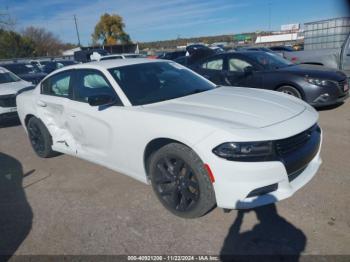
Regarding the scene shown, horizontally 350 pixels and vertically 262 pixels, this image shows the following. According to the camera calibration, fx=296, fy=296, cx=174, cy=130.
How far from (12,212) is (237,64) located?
5691 millimetres

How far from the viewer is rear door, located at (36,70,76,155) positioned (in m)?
4.21

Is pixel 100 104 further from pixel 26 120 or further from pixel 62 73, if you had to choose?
pixel 26 120

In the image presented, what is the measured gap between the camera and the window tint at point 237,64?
23.4ft

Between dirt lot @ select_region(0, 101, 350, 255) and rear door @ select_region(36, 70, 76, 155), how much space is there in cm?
55

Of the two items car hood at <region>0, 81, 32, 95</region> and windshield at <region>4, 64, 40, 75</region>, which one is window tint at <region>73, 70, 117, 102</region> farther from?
windshield at <region>4, 64, 40, 75</region>

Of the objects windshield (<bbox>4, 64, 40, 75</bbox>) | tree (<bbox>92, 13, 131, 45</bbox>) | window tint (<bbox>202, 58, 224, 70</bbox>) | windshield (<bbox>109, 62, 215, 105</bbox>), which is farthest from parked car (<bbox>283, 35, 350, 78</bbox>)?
tree (<bbox>92, 13, 131, 45</bbox>)

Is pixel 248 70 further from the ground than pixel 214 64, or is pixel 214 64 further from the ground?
pixel 214 64

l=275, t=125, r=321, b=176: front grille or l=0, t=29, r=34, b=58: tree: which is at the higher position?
l=0, t=29, r=34, b=58: tree

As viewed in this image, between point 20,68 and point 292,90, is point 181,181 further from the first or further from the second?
point 20,68

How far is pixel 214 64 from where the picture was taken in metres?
7.57

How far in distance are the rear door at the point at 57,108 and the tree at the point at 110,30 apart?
59015mm

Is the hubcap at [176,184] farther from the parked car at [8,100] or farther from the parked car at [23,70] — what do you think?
the parked car at [23,70]

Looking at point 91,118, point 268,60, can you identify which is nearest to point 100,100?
point 91,118

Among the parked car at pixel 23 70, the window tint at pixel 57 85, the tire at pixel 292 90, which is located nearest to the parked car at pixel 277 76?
the tire at pixel 292 90
